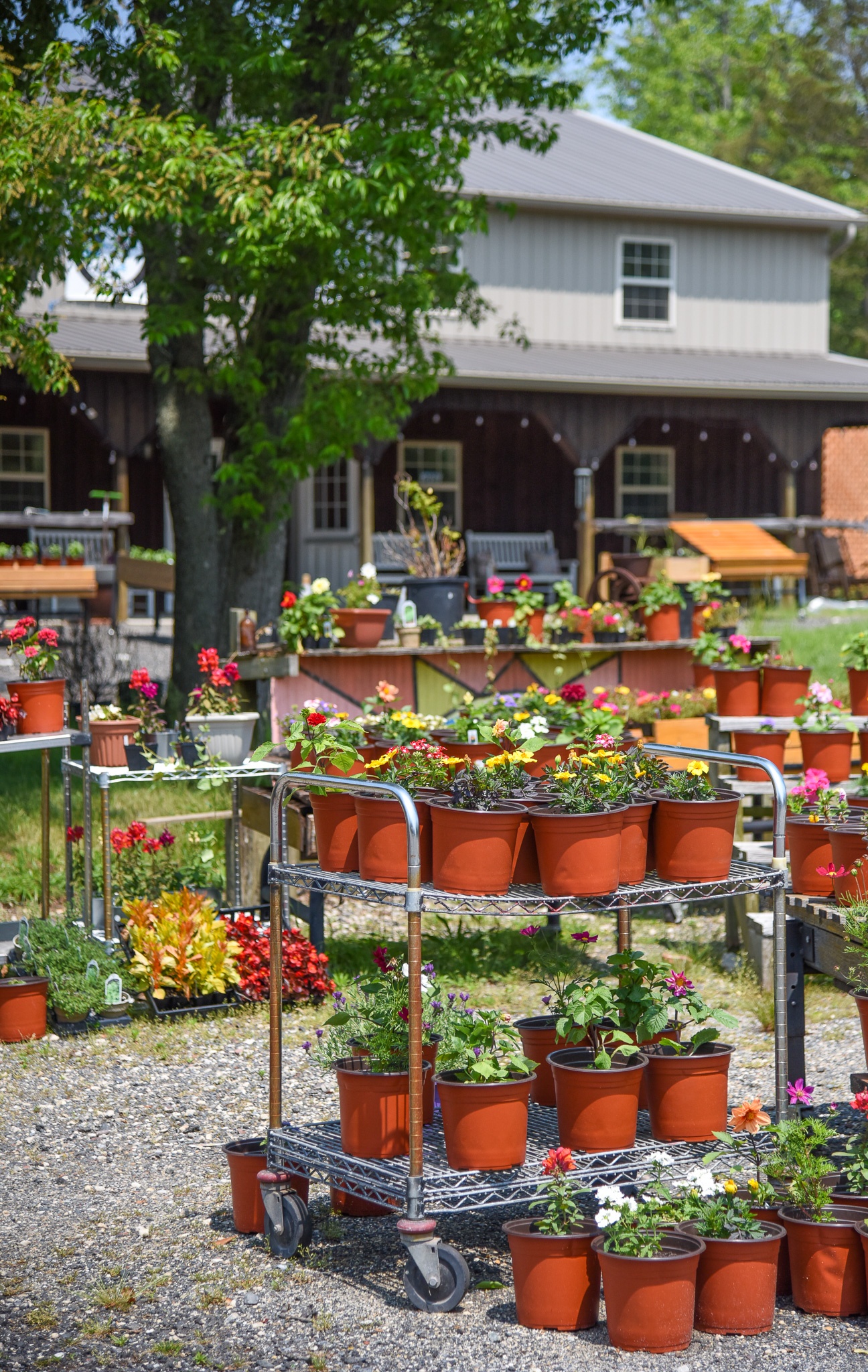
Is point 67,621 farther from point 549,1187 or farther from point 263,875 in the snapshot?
point 549,1187

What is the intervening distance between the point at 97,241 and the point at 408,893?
6.93m

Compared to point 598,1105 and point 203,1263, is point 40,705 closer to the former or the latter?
point 203,1263

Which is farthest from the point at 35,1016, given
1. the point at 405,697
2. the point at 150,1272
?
the point at 405,697

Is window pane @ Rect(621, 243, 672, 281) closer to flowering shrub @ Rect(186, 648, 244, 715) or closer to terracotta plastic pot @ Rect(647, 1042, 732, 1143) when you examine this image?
flowering shrub @ Rect(186, 648, 244, 715)

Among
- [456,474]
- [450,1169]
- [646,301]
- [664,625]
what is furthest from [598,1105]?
[646,301]

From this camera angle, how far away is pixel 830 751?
21.7 feet

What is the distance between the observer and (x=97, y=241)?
9.32 meters

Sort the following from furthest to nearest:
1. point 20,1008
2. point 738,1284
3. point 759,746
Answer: point 759,746
point 20,1008
point 738,1284

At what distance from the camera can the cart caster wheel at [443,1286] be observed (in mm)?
3588

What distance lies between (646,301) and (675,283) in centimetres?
46

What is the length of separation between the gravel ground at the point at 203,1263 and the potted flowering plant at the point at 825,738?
1.38 m

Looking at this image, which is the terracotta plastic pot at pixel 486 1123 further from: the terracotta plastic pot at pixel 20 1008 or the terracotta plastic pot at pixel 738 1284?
the terracotta plastic pot at pixel 20 1008

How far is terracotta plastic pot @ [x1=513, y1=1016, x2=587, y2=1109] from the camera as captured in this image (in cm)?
432

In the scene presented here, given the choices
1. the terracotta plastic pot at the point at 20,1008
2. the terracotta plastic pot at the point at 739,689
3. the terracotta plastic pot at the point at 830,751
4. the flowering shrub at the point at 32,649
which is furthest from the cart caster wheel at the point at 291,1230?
the terracotta plastic pot at the point at 739,689
